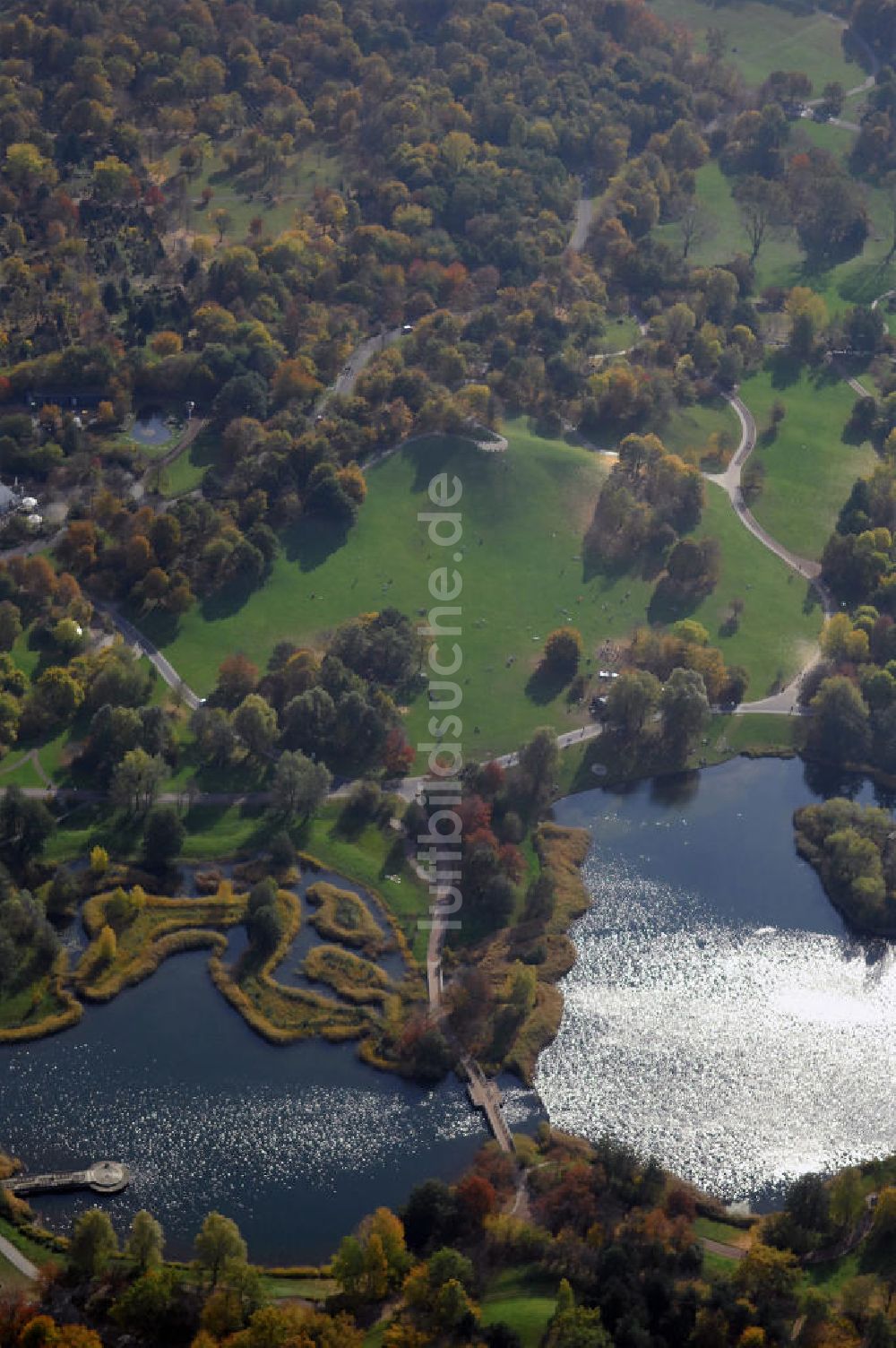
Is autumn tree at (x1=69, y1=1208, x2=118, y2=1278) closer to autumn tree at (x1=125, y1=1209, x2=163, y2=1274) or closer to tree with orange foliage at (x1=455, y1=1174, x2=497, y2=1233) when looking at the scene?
autumn tree at (x1=125, y1=1209, x2=163, y2=1274)

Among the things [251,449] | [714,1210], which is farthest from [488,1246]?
[251,449]

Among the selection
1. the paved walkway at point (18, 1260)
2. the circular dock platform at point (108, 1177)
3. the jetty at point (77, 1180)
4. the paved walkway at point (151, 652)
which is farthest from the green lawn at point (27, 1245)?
the paved walkway at point (151, 652)

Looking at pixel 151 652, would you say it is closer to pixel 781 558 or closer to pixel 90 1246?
pixel 90 1246

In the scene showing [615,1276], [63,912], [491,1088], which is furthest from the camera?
[63,912]

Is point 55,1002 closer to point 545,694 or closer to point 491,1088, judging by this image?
point 491,1088

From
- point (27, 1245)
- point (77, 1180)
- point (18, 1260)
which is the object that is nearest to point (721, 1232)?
point (77, 1180)

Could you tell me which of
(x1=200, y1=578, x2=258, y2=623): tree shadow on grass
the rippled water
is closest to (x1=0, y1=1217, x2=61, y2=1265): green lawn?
the rippled water
